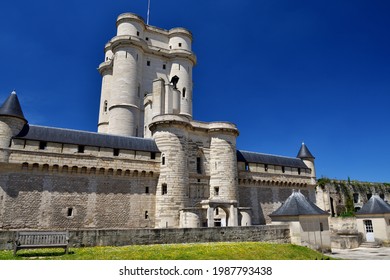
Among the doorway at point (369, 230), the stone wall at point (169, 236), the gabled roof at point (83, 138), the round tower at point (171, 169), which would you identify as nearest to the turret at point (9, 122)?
the gabled roof at point (83, 138)

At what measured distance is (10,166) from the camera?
59.5 feet

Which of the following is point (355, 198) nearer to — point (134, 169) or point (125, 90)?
point (134, 169)

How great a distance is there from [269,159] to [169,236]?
1904 centimetres

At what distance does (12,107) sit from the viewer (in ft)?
62.7

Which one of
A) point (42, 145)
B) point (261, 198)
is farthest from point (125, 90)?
point (261, 198)

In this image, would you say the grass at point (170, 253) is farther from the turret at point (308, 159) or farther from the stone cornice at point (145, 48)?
the stone cornice at point (145, 48)

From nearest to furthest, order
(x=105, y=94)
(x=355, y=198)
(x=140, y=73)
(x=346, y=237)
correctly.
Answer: (x=346, y=237)
(x=140, y=73)
(x=105, y=94)
(x=355, y=198)

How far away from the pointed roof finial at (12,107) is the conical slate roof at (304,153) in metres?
27.1

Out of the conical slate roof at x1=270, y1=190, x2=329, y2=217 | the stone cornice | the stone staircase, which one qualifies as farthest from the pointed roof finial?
the stone staircase

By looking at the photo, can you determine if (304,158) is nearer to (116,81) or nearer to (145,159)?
(145,159)

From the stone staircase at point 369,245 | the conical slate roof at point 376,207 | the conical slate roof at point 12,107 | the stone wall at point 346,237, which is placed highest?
the conical slate roof at point 12,107

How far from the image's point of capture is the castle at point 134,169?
18.6 meters

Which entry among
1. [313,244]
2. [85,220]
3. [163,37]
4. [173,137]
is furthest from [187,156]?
[163,37]
